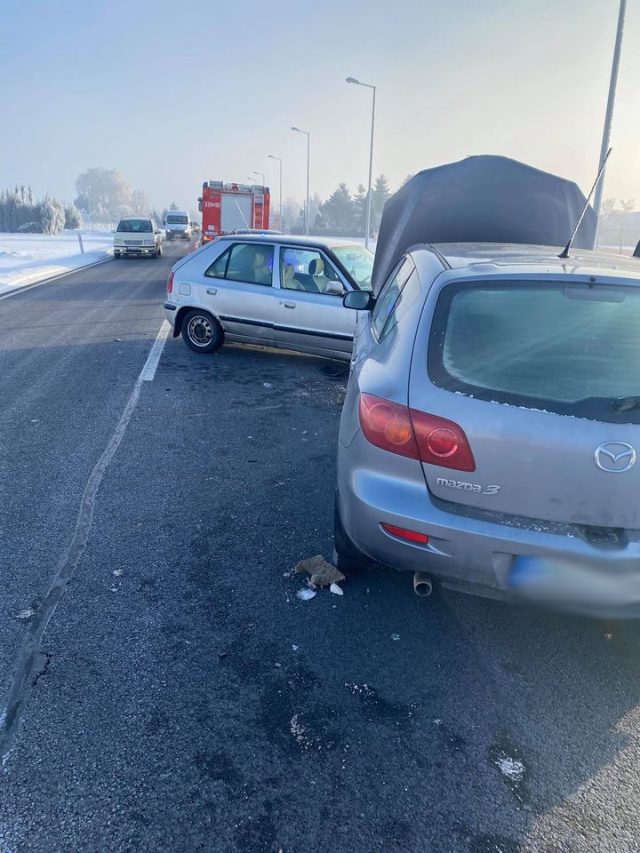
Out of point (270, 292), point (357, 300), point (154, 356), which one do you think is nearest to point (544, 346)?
point (357, 300)

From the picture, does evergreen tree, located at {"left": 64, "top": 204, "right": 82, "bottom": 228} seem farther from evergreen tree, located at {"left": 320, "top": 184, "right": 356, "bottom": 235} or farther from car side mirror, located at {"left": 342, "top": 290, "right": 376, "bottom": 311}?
car side mirror, located at {"left": 342, "top": 290, "right": 376, "bottom": 311}

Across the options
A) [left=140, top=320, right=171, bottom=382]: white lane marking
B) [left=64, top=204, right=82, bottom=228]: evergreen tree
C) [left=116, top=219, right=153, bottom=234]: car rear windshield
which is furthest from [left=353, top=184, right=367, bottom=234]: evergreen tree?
[left=140, top=320, right=171, bottom=382]: white lane marking

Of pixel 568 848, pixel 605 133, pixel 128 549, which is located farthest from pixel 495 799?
pixel 605 133

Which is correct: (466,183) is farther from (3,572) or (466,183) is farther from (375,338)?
(3,572)

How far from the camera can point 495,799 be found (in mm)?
2029

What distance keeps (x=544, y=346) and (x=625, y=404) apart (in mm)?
397

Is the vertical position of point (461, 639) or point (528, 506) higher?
point (528, 506)

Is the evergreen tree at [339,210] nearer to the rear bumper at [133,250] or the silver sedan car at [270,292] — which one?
the rear bumper at [133,250]

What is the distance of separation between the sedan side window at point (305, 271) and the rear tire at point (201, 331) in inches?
48.3

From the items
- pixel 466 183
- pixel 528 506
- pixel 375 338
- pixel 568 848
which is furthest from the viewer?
pixel 466 183

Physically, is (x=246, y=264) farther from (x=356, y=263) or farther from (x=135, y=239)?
(x=135, y=239)

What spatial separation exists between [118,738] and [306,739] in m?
0.71

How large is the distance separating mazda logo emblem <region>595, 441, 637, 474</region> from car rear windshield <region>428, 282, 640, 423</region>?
11cm

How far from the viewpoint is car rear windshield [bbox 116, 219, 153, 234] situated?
87.6 feet
